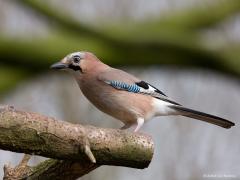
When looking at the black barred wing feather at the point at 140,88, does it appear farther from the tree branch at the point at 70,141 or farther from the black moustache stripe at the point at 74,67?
the tree branch at the point at 70,141

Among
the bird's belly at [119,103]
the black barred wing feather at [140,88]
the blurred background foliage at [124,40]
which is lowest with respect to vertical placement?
the bird's belly at [119,103]

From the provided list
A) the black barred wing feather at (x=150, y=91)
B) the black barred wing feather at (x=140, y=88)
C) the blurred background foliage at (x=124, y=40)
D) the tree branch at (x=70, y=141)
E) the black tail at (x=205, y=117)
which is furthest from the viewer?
the blurred background foliage at (x=124, y=40)

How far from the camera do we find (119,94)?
423 centimetres

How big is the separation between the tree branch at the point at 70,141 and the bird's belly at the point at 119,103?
1110 mm

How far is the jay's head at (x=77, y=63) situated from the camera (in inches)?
165

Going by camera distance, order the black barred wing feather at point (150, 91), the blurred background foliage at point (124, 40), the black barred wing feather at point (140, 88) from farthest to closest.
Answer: the blurred background foliage at point (124, 40)
the black barred wing feather at point (150, 91)
the black barred wing feather at point (140, 88)

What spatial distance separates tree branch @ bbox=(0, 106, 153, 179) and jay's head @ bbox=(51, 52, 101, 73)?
1213 mm

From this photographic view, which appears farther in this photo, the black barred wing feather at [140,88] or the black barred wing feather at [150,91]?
the black barred wing feather at [150,91]

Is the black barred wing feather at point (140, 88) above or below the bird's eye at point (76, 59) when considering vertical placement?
below

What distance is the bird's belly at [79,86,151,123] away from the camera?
13.6 ft

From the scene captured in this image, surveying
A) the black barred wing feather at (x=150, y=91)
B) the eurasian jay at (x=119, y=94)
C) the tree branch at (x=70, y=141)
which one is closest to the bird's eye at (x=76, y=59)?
the eurasian jay at (x=119, y=94)

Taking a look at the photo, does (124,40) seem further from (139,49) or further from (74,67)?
(74,67)

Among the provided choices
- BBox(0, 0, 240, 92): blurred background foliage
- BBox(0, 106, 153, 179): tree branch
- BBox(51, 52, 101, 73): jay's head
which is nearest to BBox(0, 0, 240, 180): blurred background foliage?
BBox(0, 0, 240, 92): blurred background foliage

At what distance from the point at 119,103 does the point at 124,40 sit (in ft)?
6.26
